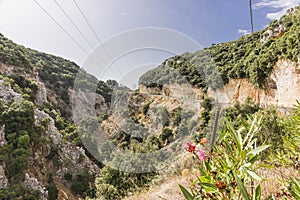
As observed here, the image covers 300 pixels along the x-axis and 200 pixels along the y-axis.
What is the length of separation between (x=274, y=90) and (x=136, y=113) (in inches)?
286

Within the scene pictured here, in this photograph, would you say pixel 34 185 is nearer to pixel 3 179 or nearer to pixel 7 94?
pixel 3 179

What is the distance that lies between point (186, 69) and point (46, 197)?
9.68m

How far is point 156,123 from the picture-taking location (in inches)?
409

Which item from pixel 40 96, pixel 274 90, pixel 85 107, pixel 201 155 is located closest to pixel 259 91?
pixel 274 90

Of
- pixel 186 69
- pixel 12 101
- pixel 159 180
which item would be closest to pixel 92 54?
pixel 159 180

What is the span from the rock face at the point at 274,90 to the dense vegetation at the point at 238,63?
0.37 m

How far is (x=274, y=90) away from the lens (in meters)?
11.0

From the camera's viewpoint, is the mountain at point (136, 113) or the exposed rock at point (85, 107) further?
the exposed rock at point (85, 107)

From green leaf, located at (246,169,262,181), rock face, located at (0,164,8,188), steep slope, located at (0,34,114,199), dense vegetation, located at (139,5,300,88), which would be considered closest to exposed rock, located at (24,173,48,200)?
steep slope, located at (0,34,114,199)

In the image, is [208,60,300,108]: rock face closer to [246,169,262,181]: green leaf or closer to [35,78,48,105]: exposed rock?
[246,169,262,181]: green leaf

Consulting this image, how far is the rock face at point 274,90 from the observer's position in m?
9.52

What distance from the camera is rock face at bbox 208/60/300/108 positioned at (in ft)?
31.2

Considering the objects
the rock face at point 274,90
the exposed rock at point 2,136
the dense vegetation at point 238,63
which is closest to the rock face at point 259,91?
the rock face at point 274,90

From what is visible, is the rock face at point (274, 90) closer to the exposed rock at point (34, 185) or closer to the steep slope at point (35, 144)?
the steep slope at point (35, 144)
